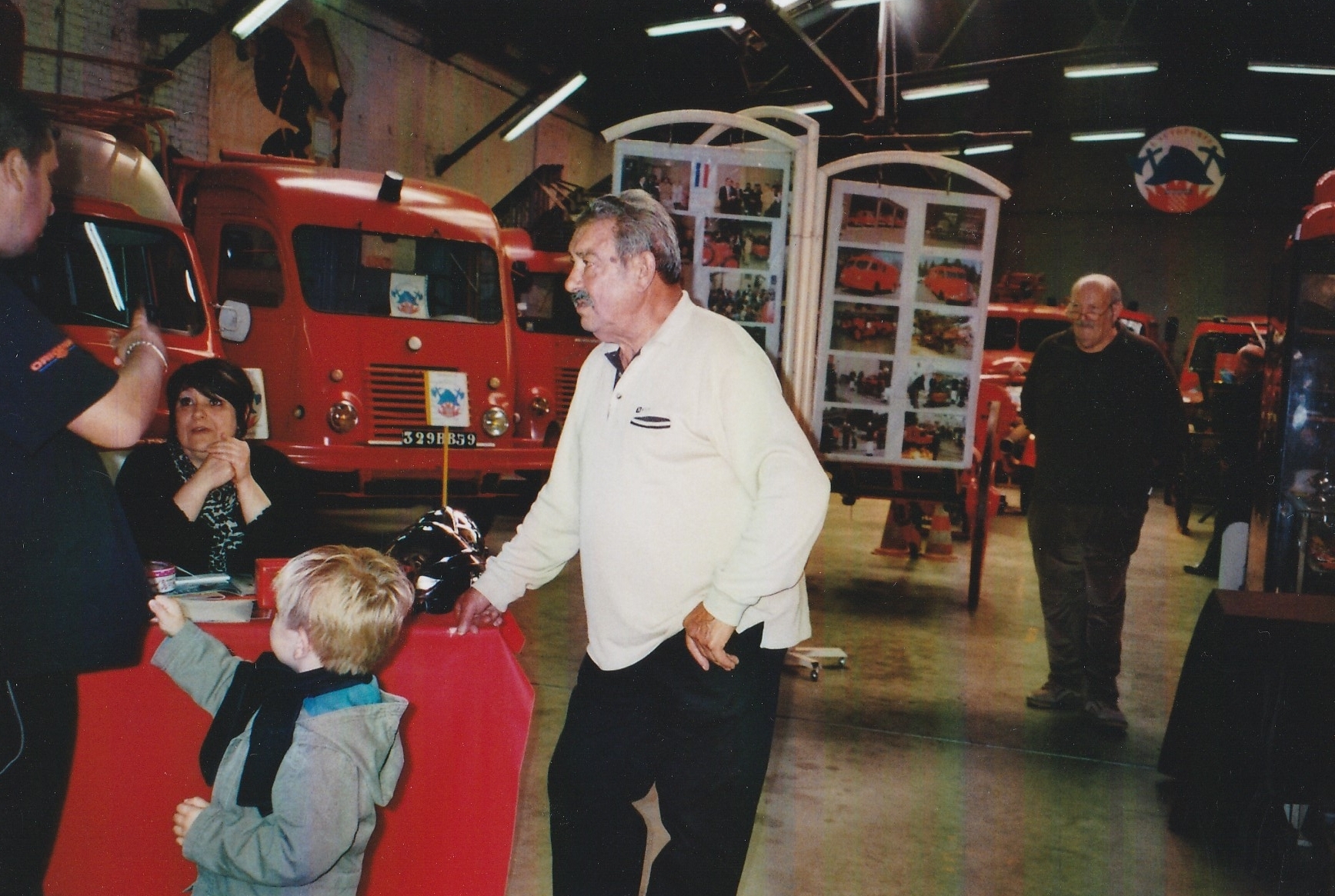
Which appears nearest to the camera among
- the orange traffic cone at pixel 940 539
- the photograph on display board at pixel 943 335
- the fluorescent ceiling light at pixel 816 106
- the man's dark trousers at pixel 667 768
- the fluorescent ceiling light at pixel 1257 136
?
the man's dark trousers at pixel 667 768

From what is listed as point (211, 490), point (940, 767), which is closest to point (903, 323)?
point (940, 767)

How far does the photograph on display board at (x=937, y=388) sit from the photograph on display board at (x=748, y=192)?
4.82ft

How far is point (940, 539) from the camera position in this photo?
10094 mm

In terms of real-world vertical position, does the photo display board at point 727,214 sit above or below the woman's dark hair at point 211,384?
above

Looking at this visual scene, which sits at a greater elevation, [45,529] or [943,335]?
[943,335]

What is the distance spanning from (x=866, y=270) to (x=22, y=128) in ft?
15.3

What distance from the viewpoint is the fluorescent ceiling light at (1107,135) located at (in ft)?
70.5

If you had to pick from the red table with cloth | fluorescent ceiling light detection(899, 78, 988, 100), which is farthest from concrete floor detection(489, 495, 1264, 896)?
fluorescent ceiling light detection(899, 78, 988, 100)

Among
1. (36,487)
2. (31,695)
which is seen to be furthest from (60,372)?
(31,695)

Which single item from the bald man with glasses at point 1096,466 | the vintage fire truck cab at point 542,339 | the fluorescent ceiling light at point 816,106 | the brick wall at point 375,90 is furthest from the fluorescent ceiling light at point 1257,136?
the bald man with glasses at point 1096,466

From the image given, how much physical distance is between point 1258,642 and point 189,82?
11.0 meters

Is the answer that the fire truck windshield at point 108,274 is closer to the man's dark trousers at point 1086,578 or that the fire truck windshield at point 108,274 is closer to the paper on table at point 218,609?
the paper on table at point 218,609

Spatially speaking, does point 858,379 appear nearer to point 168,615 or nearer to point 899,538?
point 899,538

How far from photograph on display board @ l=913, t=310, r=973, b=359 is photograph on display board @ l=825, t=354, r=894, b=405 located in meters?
0.15
